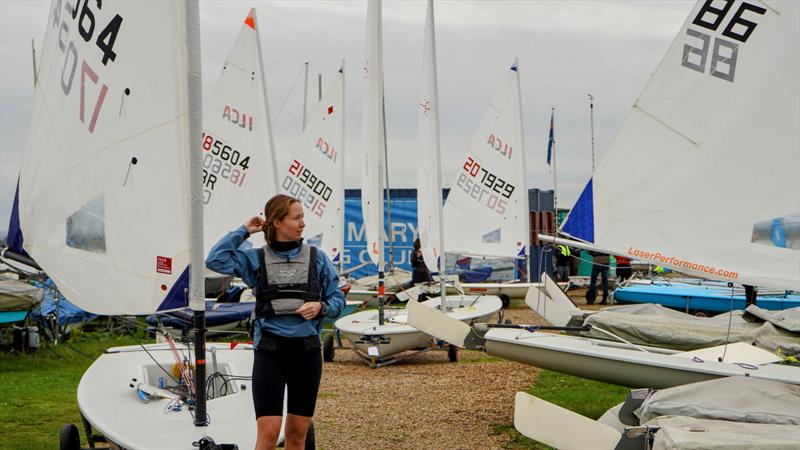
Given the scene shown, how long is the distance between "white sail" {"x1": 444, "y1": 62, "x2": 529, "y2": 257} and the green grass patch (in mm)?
8282

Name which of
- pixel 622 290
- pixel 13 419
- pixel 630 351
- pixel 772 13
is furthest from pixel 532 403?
pixel 622 290

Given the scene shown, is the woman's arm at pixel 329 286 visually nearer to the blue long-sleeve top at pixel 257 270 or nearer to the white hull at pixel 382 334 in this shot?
the blue long-sleeve top at pixel 257 270

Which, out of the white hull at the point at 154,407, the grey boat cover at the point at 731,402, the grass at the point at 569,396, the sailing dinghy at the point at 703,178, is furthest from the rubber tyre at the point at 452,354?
the grey boat cover at the point at 731,402

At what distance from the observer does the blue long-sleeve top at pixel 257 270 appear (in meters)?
3.83

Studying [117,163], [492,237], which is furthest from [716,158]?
[492,237]

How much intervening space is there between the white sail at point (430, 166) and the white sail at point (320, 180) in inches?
59.8

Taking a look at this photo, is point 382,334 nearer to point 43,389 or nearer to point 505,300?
point 43,389

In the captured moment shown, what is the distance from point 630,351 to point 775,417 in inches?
75.8

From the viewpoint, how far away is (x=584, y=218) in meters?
6.20

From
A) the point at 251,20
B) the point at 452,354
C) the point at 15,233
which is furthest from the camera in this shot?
the point at 251,20

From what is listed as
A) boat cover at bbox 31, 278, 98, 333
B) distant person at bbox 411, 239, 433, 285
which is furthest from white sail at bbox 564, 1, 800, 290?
distant person at bbox 411, 239, 433, 285

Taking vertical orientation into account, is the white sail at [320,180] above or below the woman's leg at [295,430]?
above

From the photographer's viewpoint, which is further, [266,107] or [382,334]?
[266,107]

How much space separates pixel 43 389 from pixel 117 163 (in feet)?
13.2
